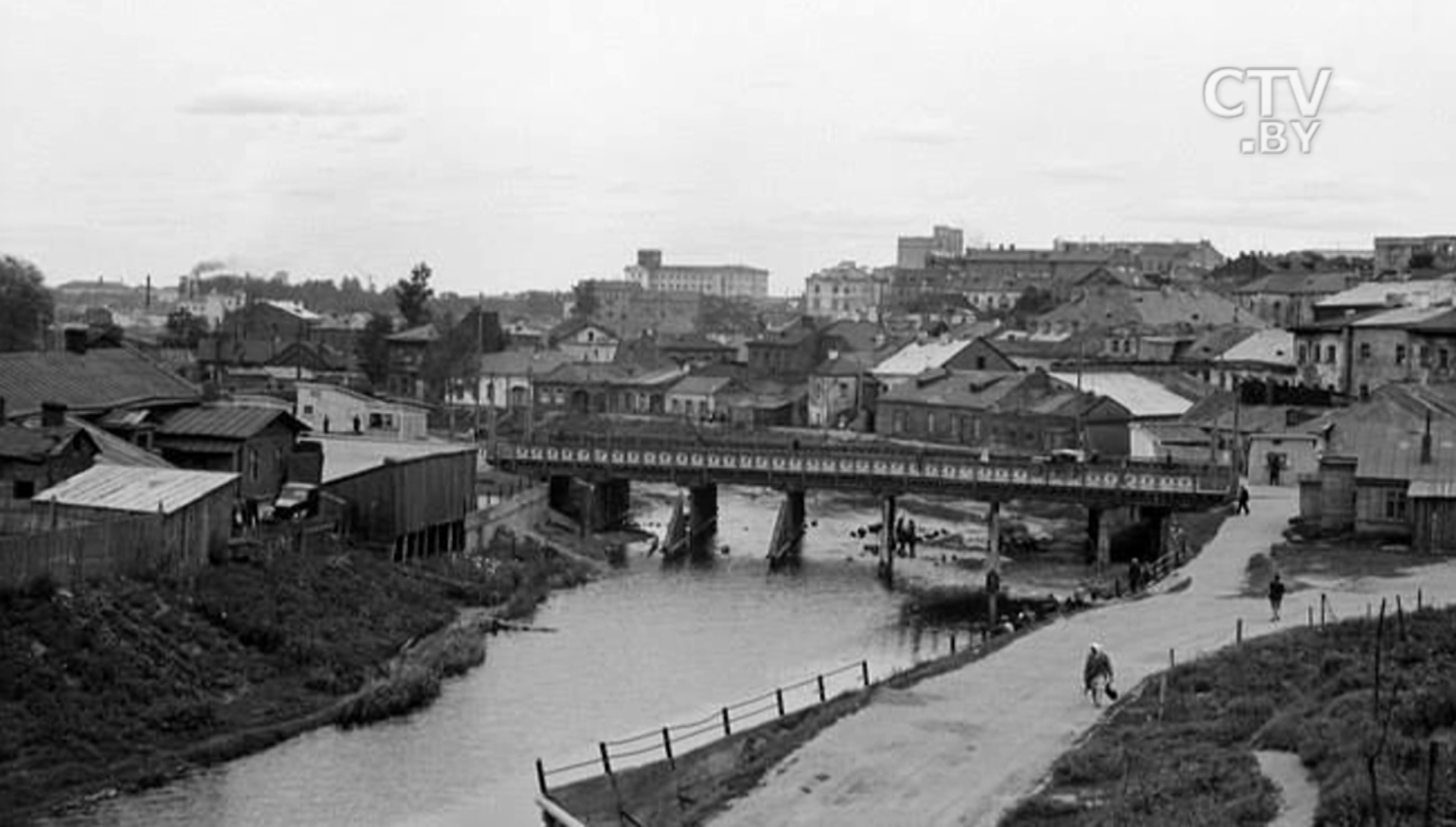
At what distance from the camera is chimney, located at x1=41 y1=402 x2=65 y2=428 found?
156ft

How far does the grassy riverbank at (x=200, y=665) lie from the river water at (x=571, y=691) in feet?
2.38

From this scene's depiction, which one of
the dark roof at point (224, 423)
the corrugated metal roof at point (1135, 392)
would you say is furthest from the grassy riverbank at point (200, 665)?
the corrugated metal roof at point (1135, 392)

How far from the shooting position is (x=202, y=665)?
120 ft

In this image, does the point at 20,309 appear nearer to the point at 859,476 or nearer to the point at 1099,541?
the point at 859,476

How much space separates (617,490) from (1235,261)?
9845cm

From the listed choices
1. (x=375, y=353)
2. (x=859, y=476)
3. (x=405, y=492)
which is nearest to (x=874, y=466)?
(x=859, y=476)

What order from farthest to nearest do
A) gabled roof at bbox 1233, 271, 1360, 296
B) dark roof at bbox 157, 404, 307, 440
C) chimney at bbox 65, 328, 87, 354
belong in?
gabled roof at bbox 1233, 271, 1360, 296
chimney at bbox 65, 328, 87, 354
dark roof at bbox 157, 404, 307, 440

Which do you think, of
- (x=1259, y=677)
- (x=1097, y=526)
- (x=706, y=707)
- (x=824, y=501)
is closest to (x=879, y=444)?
(x=824, y=501)

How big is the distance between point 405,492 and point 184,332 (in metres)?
73.0

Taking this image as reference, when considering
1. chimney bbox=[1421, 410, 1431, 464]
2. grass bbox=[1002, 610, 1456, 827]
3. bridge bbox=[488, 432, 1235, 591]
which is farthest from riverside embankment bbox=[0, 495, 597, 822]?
chimney bbox=[1421, 410, 1431, 464]

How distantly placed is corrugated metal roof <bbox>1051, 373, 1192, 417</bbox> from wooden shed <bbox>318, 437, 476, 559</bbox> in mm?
34804

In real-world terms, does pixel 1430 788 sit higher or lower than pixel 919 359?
lower

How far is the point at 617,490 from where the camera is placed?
69.6m

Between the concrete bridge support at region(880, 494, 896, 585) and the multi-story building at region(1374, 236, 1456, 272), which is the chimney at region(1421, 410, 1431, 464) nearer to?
the concrete bridge support at region(880, 494, 896, 585)
